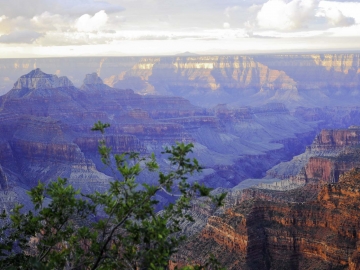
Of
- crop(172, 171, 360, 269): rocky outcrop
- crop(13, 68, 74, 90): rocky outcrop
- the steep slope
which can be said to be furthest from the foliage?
crop(13, 68, 74, 90): rocky outcrop

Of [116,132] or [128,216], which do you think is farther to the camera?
[116,132]

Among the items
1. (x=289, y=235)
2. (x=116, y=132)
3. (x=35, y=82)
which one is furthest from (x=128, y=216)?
(x=35, y=82)

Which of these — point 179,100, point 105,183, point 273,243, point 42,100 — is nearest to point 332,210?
point 273,243

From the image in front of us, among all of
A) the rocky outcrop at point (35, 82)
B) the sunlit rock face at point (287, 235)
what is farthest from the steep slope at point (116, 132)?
the sunlit rock face at point (287, 235)

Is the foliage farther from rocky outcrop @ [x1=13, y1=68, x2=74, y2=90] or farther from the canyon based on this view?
rocky outcrop @ [x1=13, y1=68, x2=74, y2=90]

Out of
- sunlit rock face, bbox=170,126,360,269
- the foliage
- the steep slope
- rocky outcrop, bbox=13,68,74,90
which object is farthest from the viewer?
rocky outcrop, bbox=13,68,74,90

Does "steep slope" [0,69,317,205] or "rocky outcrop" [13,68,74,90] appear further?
"rocky outcrop" [13,68,74,90]

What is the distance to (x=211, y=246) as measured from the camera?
155ft

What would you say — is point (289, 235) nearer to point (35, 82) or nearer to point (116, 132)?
point (116, 132)

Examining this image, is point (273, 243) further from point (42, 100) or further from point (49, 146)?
point (42, 100)

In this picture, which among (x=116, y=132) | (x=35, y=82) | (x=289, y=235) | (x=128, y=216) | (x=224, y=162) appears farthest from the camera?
(x=35, y=82)

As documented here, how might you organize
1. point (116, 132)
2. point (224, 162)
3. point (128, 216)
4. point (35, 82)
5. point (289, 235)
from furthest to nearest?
point (35, 82), point (116, 132), point (224, 162), point (289, 235), point (128, 216)

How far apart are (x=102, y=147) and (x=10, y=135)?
106 metres

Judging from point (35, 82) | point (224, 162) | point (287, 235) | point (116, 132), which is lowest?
point (224, 162)
